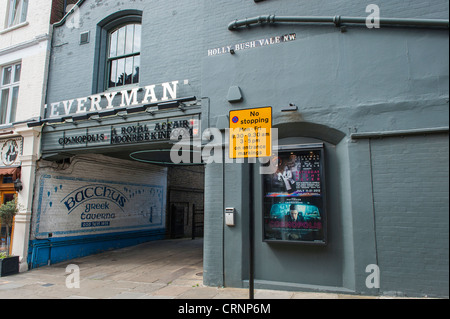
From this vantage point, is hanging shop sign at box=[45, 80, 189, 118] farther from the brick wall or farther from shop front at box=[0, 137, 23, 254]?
the brick wall

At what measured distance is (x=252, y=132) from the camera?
15.1ft

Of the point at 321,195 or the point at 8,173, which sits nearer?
the point at 321,195

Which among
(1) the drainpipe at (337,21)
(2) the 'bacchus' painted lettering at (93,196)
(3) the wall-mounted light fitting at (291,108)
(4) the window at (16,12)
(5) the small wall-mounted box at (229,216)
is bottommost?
(5) the small wall-mounted box at (229,216)

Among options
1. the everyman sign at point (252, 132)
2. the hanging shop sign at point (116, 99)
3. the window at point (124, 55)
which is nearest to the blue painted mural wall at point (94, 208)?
the hanging shop sign at point (116, 99)

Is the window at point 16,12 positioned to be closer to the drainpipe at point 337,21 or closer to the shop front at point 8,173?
the shop front at point 8,173

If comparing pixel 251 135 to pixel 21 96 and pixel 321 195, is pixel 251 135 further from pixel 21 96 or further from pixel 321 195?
pixel 21 96

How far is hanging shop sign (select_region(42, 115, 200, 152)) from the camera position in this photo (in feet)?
25.0

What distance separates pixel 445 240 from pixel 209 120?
4.90m

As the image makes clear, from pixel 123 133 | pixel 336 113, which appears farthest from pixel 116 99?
pixel 336 113

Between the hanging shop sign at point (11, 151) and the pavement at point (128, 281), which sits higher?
the hanging shop sign at point (11, 151)

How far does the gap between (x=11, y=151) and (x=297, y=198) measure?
902 centimetres

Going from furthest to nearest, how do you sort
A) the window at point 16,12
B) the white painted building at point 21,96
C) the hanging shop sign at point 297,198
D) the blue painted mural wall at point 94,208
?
the window at point 16,12
the blue painted mural wall at point 94,208
the white painted building at point 21,96
the hanging shop sign at point 297,198

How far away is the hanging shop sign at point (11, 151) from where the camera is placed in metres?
9.98

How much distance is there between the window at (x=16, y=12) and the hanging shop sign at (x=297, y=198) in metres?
10.7
